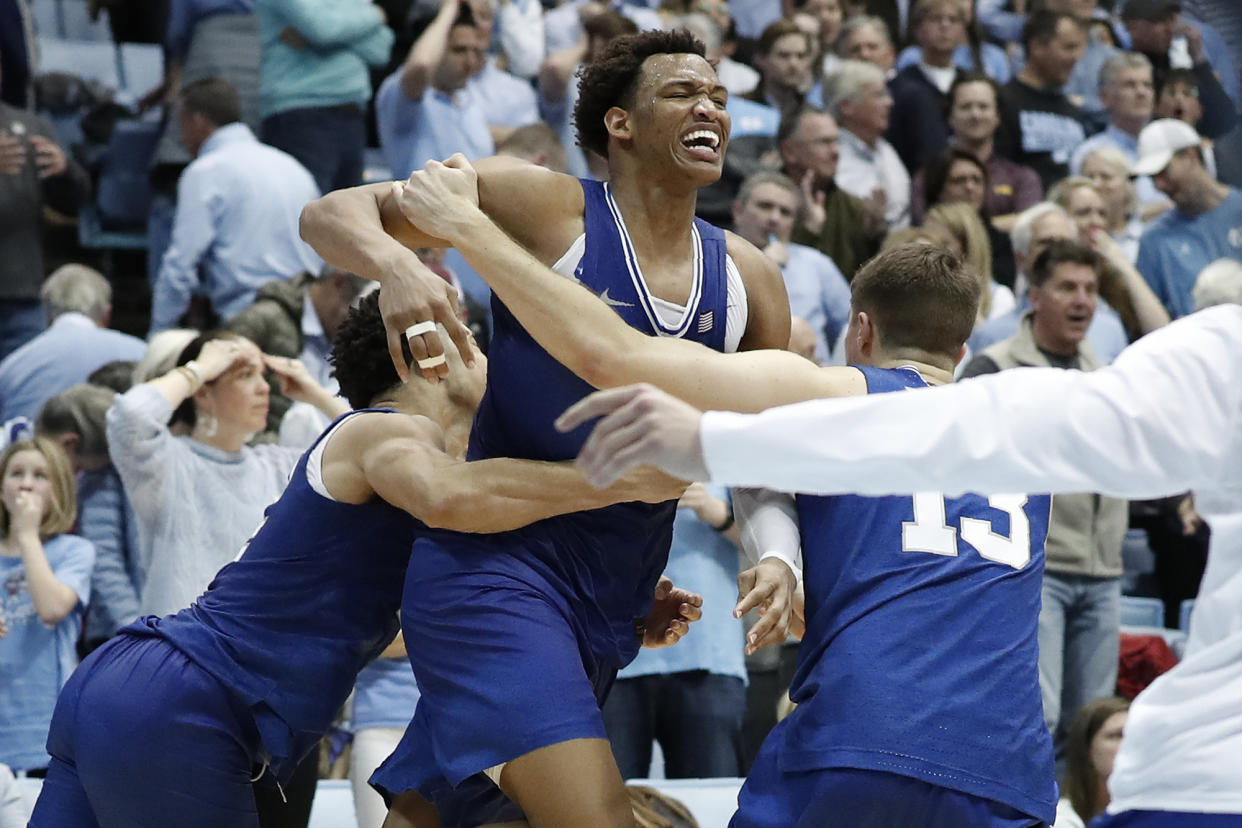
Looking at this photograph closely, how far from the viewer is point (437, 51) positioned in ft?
27.9

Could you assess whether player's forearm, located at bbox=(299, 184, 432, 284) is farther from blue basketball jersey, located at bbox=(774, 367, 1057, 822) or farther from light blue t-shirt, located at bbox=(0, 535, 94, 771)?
light blue t-shirt, located at bbox=(0, 535, 94, 771)

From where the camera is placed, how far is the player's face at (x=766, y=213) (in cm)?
749

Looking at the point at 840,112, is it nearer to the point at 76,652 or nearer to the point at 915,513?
the point at 76,652

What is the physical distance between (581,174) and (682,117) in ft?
18.0

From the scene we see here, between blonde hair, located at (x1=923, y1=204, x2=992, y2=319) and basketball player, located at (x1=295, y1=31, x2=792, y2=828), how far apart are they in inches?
168

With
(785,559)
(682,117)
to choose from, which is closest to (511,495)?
(785,559)

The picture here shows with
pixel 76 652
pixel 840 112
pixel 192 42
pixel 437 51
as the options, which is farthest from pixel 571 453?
pixel 192 42

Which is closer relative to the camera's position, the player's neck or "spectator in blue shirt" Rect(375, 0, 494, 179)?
the player's neck

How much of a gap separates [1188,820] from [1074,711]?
157 inches

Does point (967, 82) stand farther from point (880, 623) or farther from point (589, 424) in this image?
point (880, 623)

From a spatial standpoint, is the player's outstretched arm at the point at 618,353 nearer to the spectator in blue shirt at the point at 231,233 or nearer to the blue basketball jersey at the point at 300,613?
the blue basketball jersey at the point at 300,613

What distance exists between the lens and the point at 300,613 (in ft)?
12.0

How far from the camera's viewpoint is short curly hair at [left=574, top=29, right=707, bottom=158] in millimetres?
3639

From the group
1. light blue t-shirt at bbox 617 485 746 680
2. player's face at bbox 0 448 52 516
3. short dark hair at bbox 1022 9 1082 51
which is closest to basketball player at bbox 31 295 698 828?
light blue t-shirt at bbox 617 485 746 680
